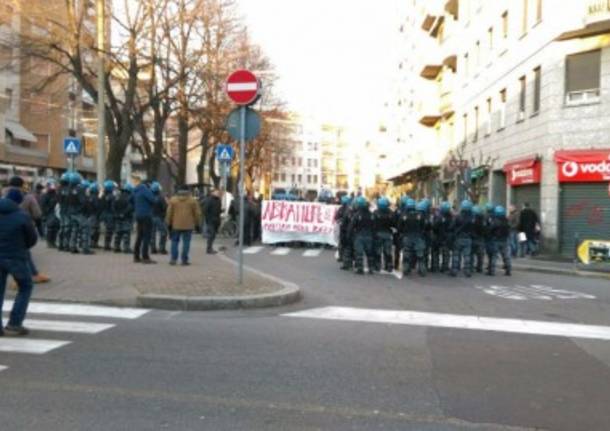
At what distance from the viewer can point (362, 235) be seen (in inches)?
574

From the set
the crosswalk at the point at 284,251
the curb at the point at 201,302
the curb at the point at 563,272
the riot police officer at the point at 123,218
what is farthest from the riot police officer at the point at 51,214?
the curb at the point at 563,272

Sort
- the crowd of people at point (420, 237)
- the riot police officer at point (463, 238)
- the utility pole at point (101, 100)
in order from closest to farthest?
the crowd of people at point (420, 237) → the riot police officer at point (463, 238) → the utility pole at point (101, 100)

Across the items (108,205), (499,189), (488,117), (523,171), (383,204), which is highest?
(488,117)

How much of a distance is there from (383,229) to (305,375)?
8926 millimetres

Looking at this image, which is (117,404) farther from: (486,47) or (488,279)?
(486,47)

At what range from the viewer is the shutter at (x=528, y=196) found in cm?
2362

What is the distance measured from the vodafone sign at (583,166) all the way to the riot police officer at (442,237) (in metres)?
8.04

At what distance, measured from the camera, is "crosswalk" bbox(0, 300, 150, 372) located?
6.87 metres

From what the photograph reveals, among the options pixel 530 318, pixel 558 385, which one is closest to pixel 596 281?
pixel 530 318

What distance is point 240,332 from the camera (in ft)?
25.7

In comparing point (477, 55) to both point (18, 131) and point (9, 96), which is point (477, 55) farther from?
point (9, 96)

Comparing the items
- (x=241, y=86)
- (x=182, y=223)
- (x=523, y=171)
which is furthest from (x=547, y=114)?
(x=241, y=86)

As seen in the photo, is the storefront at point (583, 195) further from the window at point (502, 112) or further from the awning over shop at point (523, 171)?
the window at point (502, 112)

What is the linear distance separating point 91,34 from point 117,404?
21.5 meters
